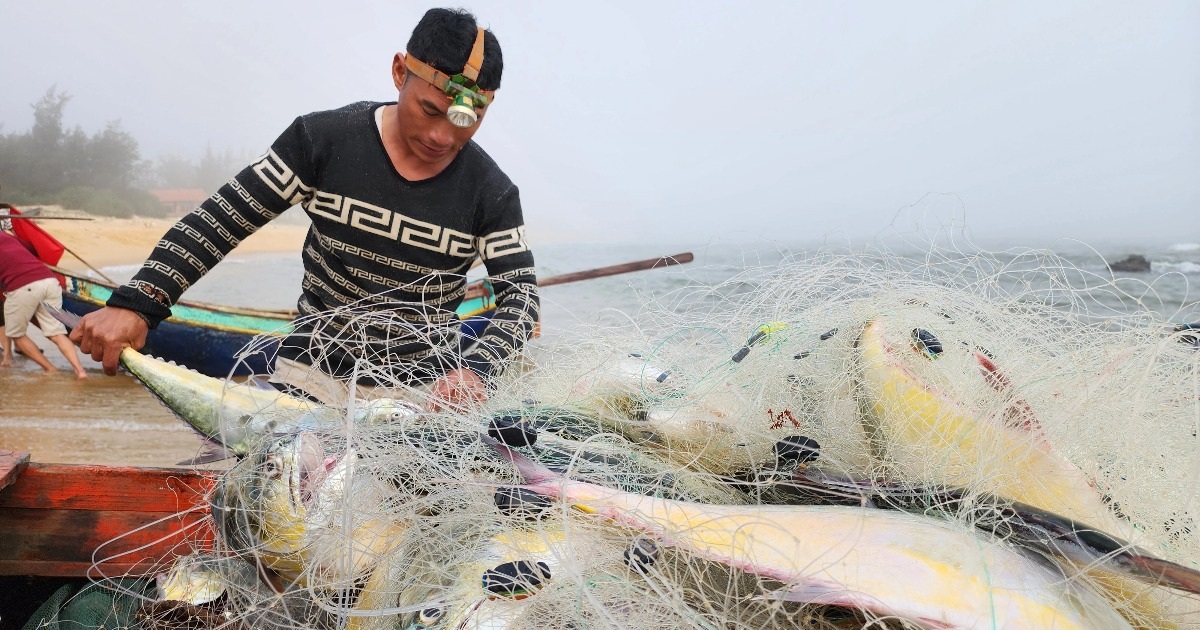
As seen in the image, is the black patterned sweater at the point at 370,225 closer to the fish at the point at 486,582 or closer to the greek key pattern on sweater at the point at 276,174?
the greek key pattern on sweater at the point at 276,174

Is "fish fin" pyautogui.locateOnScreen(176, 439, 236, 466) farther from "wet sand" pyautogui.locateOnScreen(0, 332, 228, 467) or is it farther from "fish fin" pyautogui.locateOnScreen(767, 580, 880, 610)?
"wet sand" pyautogui.locateOnScreen(0, 332, 228, 467)

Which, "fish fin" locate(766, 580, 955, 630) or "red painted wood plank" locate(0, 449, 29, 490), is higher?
"fish fin" locate(766, 580, 955, 630)

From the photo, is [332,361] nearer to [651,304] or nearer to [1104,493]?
[651,304]

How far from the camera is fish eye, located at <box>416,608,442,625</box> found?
3.08 ft

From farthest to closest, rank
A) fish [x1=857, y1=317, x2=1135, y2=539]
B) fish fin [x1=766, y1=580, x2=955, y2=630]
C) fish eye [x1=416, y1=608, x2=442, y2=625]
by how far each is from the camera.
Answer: fish [x1=857, y1=317, x2=1135, y2=539] → fish eye [x1=416, y1=608, x2=442, y2=625] → fish fin [x1=766, y1=580, x2=955, y2=630]

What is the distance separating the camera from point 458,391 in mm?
1479

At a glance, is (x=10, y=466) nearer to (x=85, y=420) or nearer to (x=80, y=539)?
(x=80, y=539)

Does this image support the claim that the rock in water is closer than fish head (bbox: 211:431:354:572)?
No

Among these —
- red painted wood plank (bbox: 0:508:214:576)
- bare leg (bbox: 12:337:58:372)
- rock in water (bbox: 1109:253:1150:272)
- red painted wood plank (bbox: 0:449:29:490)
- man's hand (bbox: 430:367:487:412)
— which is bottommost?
rock in water (bbox: 1109:253:1150:272)

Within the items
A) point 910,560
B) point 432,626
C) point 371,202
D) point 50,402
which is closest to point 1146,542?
point 910,560

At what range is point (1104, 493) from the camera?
116 cm

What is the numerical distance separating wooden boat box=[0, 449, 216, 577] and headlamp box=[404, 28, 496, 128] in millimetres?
1332

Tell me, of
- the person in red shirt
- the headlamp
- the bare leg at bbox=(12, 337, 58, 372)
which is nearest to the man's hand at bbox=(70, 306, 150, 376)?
the headlamp

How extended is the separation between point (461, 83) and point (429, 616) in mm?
1681
